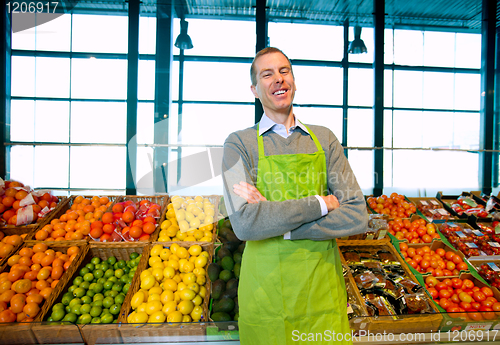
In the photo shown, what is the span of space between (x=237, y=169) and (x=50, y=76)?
6130mm

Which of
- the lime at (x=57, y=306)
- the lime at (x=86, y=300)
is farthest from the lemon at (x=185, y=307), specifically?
the lime at (x=57, y=306)

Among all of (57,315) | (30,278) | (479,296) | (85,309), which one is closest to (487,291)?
(479,296)

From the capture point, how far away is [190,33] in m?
4.82

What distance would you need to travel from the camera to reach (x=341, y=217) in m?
0.98

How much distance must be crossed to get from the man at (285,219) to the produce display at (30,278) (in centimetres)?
135

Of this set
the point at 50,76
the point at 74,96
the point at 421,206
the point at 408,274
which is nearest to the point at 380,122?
the point at 421,206

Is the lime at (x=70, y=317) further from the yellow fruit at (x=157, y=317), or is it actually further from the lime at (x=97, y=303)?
the yellow fruit at (x=157, y=317)

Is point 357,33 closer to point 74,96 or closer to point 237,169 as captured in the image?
point 237,169

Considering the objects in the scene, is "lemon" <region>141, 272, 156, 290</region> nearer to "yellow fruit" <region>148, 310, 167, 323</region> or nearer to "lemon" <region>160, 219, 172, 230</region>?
"yellow fruit" <region>148, 310, 167, 323</region>

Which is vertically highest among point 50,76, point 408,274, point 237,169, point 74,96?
point 50,76

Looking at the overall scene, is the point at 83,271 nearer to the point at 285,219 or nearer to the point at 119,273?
the point at 119,273

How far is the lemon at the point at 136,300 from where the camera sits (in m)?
1.54

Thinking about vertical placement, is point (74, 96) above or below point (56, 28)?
below

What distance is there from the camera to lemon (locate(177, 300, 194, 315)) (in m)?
1.54
